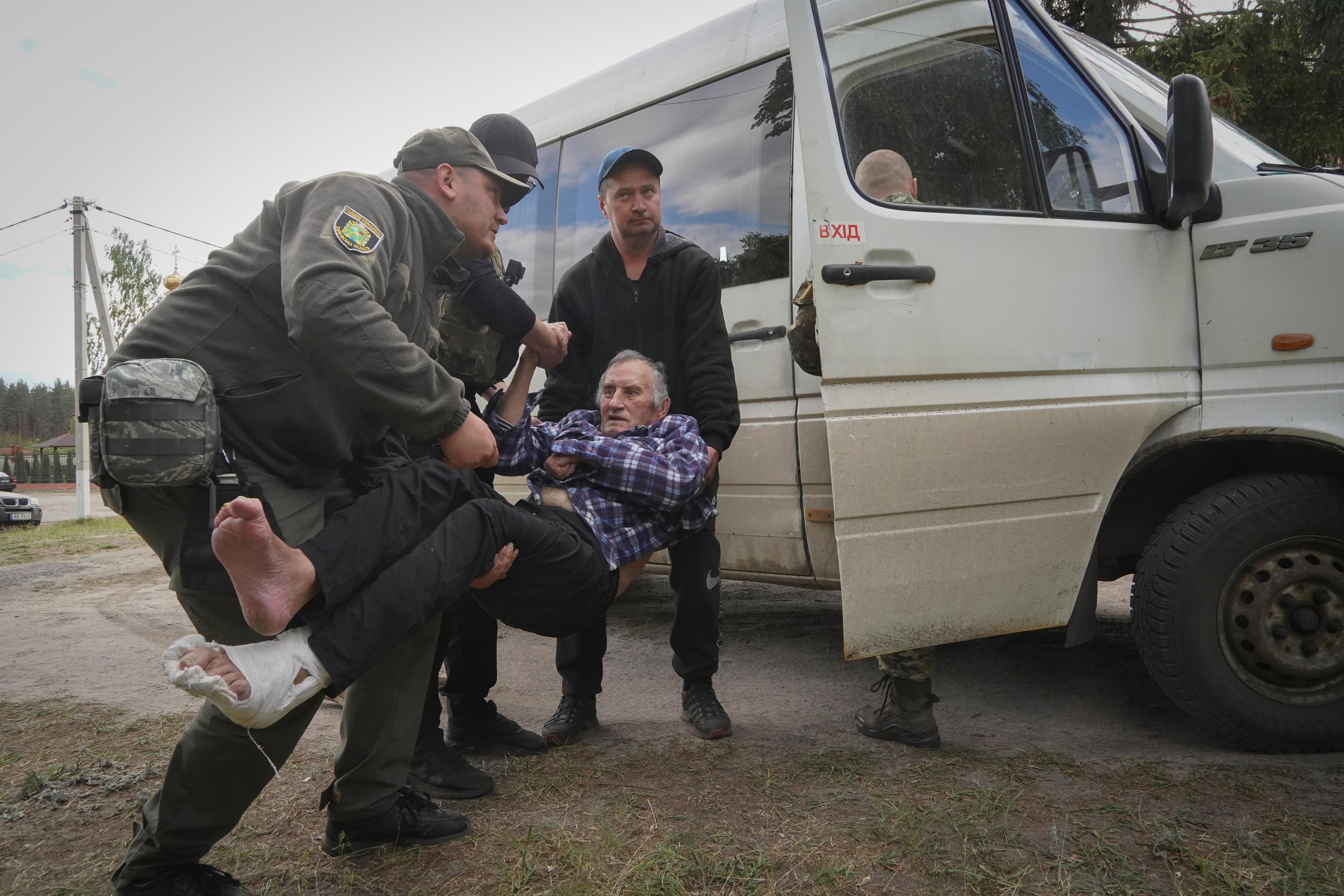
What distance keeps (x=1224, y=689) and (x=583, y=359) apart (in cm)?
223

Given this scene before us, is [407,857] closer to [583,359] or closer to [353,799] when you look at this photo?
[353,799]

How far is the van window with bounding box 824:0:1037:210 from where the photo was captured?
102 inches

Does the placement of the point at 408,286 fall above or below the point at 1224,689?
above

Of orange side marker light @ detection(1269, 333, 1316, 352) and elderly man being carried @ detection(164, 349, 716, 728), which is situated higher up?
orange side marker light @ detection(1269, 333, 1316, 352)

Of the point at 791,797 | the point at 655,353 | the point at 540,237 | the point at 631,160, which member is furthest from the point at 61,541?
the point at 791,797

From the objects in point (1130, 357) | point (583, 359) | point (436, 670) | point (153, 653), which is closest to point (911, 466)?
point (1130, 357)

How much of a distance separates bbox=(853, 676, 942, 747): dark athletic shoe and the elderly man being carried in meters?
0.79

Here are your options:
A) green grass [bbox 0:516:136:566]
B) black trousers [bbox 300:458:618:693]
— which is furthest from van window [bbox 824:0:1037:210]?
green grass [bbox 0:516:136:566]

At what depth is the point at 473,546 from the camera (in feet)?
6.62

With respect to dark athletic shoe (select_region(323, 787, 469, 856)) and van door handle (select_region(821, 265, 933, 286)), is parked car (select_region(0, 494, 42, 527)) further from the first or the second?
van door handle (select_region(821, 265, 933, 286))

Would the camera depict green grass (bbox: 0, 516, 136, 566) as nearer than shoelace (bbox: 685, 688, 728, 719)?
No

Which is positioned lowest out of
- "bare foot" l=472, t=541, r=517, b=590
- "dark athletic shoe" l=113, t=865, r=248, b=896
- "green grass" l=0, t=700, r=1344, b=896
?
"green grass" l=0, t=700, r=1344, b=896

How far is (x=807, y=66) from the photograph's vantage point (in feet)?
8.28

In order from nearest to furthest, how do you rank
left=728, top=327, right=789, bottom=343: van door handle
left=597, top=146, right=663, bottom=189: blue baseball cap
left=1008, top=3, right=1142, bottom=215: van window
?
left=1008, top=3, right=1142, bottom=215: van window, left=597, top=146, right=663, bottom=189: blue baseball cap, left=728, top=327, right=789, bottom=343: van door handle
